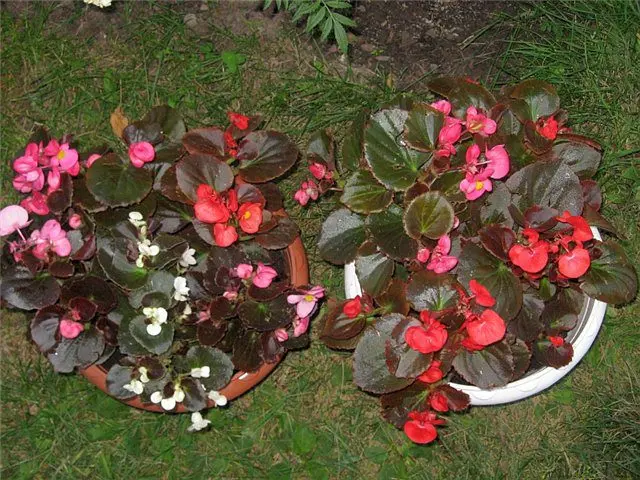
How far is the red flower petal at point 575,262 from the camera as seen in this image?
1429mm

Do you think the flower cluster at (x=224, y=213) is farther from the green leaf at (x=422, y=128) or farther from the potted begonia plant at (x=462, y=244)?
the green leaf at (x=422, y=128)

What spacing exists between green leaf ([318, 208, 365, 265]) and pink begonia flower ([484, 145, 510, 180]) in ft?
1.10

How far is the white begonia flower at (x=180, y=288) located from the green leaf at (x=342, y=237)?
31 cm

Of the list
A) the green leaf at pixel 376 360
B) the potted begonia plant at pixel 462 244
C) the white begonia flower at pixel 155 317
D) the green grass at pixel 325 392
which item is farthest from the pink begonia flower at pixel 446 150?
the green grass at pixel 325 392

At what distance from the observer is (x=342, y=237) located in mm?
1695

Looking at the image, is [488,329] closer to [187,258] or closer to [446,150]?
[446,150]

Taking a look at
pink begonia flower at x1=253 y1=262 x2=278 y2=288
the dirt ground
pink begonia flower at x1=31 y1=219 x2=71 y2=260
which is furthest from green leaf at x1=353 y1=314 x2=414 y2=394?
the dirt ground

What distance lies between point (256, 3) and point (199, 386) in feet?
4.28

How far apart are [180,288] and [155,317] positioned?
86 millimetres

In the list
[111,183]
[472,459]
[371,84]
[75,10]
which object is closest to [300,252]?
[111,183]

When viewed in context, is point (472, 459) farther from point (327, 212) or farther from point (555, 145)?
point (555, 145)

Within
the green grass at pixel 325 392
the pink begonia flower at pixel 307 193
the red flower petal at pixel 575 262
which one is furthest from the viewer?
the green grass at pixel 325 392

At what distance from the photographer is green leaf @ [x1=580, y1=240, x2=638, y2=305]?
1.56 metres

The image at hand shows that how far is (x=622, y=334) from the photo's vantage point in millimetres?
2232
